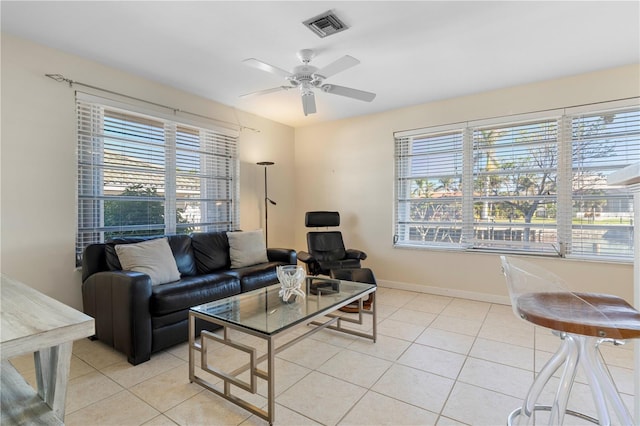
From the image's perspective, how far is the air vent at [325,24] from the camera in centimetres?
234

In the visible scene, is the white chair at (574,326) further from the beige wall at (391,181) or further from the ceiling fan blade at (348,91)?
the beige wall at (391,181)

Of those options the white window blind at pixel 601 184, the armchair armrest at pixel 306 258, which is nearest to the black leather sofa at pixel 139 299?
the armchair armrest at pixel 306 258

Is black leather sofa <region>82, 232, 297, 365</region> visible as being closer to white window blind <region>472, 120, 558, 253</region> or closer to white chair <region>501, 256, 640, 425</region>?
white chair <region>501, 256, 640, 425</region>

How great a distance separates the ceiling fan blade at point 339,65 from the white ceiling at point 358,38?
262 millimetres

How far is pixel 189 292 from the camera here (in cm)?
269

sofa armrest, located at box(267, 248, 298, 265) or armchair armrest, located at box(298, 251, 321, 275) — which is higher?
sofa armrest, located at box(267, 248, 298, 265)

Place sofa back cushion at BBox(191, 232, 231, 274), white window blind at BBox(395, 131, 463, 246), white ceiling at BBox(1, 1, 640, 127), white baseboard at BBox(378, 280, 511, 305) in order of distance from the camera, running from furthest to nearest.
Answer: white window blind at BBox(395, 131, 463, 246), white baseboard at BBox(378, 280, 511, 305), sofa back cushion at BBox(191, 232, 231, 274), white ceiling at BBox(1, 1, 640, 127)

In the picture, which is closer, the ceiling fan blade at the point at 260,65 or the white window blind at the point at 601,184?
the ceiling fan blade at the point at 260,65

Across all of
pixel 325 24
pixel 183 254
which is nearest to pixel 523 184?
pixel 325 24

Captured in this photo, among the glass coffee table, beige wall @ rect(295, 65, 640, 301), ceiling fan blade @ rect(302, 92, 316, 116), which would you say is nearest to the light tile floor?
the glass coffee table

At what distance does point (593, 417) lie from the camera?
1.76 metres

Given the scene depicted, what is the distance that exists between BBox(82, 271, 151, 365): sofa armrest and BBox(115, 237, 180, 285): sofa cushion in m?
0.20

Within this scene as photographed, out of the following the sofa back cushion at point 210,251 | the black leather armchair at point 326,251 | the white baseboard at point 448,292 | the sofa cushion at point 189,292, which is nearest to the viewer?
the sofa cushion at point 189,292

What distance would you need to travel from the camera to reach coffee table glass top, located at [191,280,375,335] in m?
1.90
